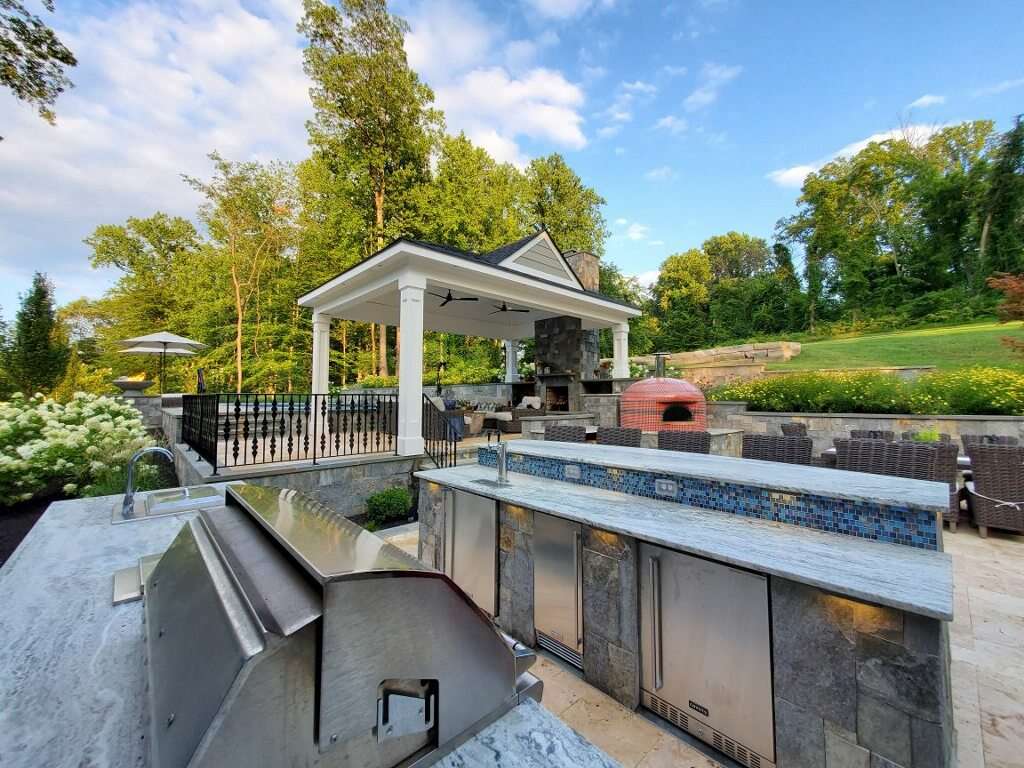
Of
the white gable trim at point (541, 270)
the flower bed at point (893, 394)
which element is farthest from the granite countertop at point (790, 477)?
the flower bed at point (893, 394)

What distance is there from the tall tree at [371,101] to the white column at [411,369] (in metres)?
8.53

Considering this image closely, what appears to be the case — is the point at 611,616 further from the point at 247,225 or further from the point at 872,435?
the point at 247,225

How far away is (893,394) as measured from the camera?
27.2ft

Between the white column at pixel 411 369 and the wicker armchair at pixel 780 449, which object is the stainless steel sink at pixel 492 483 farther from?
the wicker armchair at pixel 780 449

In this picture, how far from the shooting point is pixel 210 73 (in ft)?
33.9

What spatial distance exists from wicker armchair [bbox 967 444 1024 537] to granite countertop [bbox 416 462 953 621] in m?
4.47

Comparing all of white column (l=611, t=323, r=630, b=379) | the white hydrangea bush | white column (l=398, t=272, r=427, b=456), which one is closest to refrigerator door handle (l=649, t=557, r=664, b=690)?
white column (l=398, t=272, r=427, b=456)

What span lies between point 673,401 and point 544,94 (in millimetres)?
11167

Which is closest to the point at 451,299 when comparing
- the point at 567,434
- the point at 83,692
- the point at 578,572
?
the point at 567,434

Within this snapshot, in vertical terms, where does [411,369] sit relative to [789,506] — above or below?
above

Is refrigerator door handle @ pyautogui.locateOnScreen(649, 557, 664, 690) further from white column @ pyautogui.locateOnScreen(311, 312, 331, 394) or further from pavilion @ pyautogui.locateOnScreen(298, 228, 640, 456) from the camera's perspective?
white column @ pyautogui.locateOnScreen(311, 312, 331, 394)

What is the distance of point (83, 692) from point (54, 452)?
6.54m

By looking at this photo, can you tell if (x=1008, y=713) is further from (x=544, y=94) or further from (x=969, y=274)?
(x=969, y=274)

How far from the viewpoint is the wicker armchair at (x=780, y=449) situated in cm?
524
